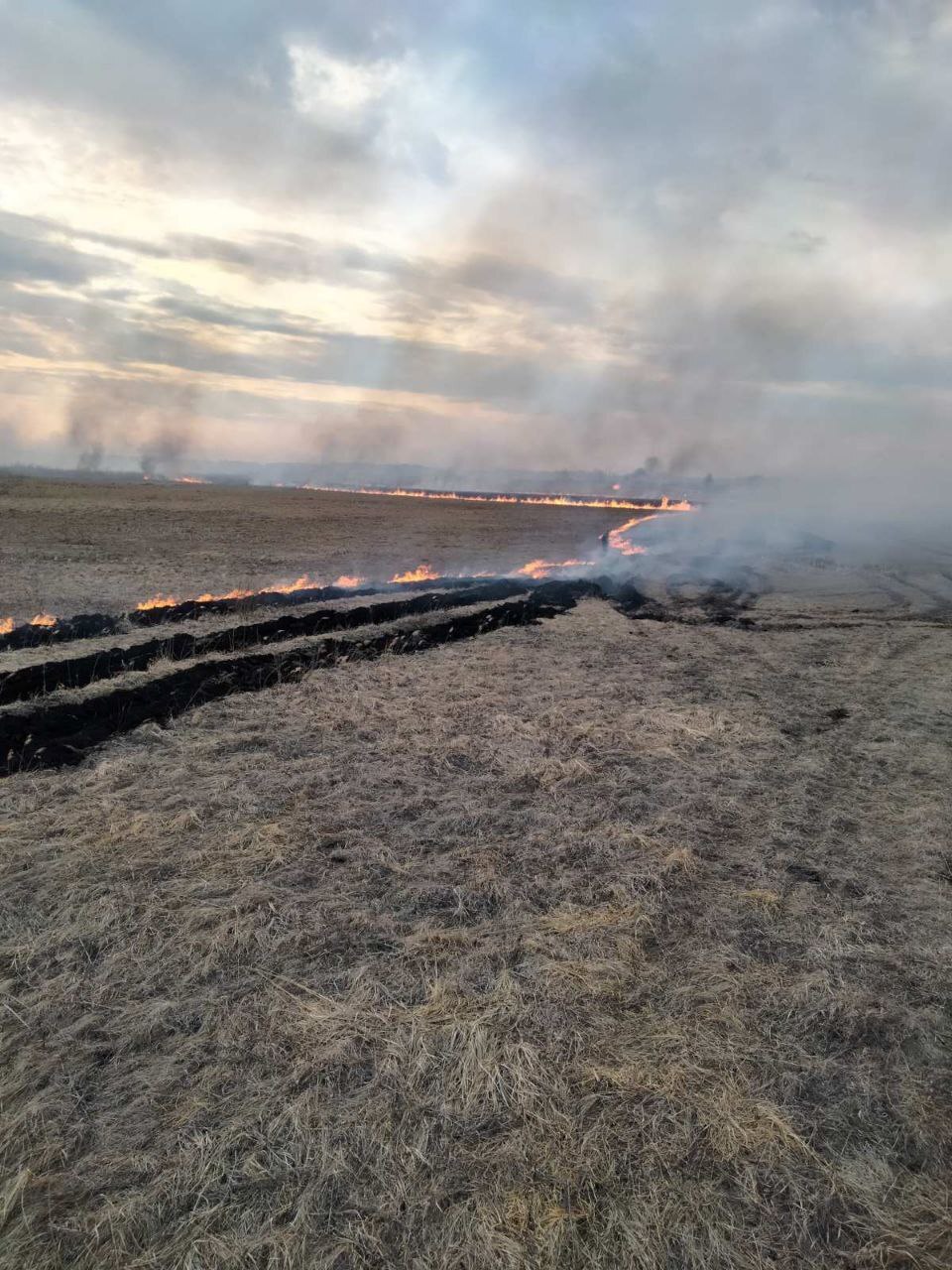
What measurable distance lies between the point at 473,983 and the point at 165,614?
13123 mm

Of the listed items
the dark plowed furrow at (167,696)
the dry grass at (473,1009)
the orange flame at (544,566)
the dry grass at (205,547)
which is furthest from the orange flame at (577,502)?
the dry grass at (473,1009)

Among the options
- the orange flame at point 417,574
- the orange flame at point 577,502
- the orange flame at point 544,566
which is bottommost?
the orange flame at point 417,574

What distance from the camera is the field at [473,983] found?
289cm

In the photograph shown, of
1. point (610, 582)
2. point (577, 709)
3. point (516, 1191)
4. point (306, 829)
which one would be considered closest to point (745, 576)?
point (610, 582)

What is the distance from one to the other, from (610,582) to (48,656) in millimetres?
17972

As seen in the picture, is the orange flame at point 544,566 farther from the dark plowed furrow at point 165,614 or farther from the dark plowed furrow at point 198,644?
the dark plowed furrow at point 198,644

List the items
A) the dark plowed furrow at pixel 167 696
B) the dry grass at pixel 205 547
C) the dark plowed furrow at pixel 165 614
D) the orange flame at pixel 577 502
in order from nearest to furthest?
the dark plowed furrow at pixel 167 696, the dark plowed furrow at pixel 165 614, the dry grass at pixel 205 547, the orange flame at pixel 577 502

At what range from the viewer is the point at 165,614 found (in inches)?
589

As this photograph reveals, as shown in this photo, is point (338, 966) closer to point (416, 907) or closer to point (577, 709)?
point (416, 907)

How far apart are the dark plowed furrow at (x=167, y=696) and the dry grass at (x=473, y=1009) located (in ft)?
2.05

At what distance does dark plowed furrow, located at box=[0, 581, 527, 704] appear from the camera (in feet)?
32.4

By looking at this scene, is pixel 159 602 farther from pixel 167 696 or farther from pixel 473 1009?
pixel 473 1009

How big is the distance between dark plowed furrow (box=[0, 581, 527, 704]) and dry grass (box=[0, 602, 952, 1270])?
10.2 feet

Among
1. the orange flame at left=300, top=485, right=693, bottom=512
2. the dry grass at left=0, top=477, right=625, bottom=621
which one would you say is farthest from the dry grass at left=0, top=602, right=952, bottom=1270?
the orange flame at left=300, top=485, right=693, bottom=512
